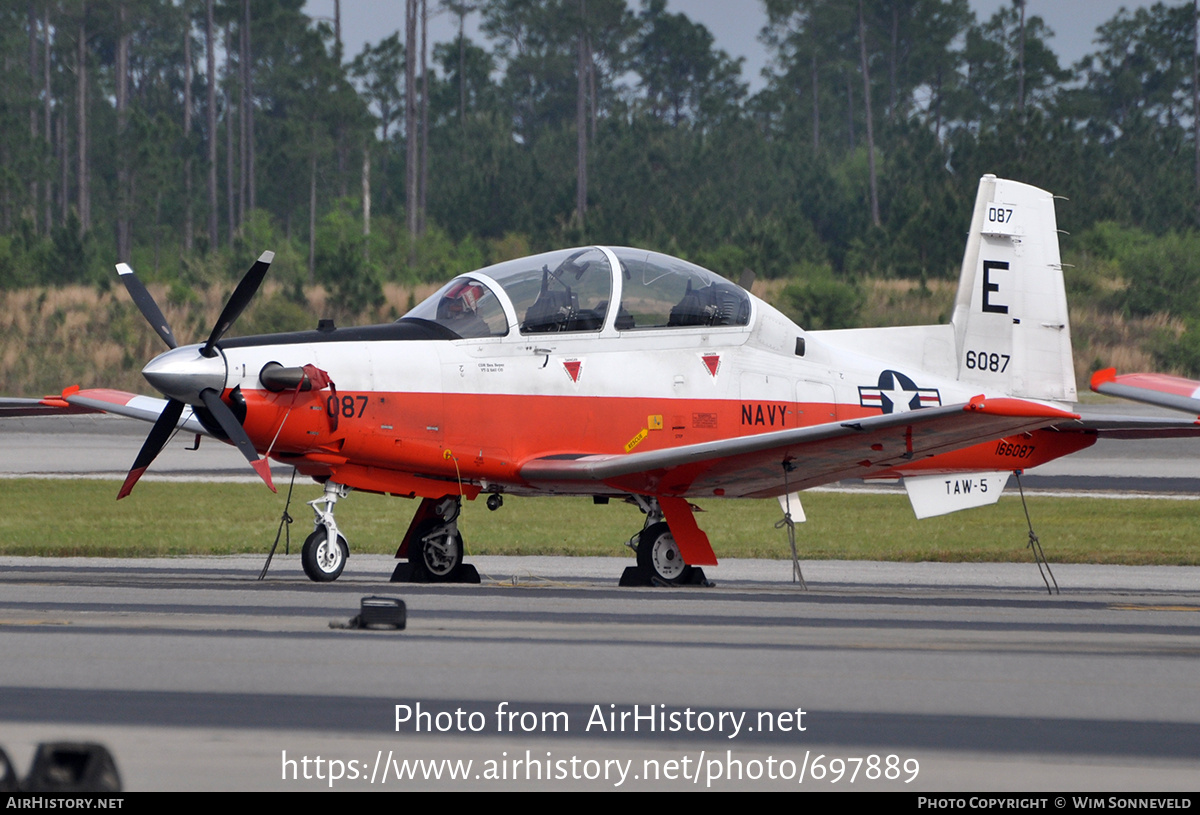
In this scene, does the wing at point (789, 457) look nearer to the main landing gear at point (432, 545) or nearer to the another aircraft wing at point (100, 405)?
the main landing gear at point (432, 545)

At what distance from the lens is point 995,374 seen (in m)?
13.8

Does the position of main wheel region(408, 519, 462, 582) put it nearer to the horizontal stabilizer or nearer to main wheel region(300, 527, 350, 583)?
main wheel region(300, 527, 350, 583)

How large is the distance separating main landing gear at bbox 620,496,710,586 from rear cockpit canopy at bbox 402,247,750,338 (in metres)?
1.77

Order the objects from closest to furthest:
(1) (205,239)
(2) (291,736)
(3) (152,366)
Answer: (2) (291,736), (3) (152,366), (1) (205,239)

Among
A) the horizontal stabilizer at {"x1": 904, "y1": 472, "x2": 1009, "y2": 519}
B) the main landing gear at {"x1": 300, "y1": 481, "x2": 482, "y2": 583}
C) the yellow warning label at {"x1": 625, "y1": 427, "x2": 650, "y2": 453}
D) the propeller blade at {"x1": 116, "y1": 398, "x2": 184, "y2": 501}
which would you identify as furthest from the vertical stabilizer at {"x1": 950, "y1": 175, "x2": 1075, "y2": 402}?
→ the propeller blade at {"x1": 116, "y1": 398, "x2": 184, "y2": 501}

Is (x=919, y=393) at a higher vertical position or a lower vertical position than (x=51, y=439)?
higher

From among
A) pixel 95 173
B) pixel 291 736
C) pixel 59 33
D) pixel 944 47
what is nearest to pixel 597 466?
pixel 291 736

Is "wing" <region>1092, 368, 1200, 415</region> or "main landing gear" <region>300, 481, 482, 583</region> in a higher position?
"wing" <region>1092, 368, 1200, 415</region>

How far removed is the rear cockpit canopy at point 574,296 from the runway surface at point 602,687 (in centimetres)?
253

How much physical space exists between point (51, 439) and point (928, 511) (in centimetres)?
2328

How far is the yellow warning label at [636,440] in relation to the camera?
468 inches

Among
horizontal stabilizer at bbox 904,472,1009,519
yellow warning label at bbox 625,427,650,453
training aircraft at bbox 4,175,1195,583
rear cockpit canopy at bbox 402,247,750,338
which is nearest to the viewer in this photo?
training aircraft at bbox 4,175,1195,583

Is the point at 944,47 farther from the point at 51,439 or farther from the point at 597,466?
the point at 597,466

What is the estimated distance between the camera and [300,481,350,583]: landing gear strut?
34.6ft
